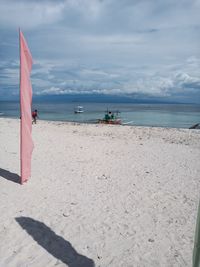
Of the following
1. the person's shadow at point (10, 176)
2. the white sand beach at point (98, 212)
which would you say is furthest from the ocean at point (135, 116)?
the person's shadow at point (10, 176)

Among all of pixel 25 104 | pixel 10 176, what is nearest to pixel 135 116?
pixel 10 176

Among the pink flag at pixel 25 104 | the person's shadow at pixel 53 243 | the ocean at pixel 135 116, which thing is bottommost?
the ocean at pixel 135 116

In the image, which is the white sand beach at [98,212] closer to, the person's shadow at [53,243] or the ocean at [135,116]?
the person's shadow at [53,243]

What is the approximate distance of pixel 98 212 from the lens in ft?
24.5

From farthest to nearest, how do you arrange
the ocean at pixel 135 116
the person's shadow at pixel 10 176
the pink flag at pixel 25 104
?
the ocean at pixel 135 116
the person's shadow at pixel 10 176
the pink flag at pixel 25 104

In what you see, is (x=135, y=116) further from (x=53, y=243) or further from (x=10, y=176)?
(x=53, y=243)

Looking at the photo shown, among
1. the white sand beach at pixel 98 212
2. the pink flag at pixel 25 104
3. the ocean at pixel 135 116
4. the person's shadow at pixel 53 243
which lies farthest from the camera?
the ocean at pixel 135 116

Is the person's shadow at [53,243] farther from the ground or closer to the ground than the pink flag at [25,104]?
closer to the ground

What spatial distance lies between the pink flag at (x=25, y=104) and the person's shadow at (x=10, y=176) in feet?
1.25

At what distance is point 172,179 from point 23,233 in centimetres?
601

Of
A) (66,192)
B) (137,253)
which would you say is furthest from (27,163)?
(137,253)

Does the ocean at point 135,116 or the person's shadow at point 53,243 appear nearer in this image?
the person's shadow at point 53,243

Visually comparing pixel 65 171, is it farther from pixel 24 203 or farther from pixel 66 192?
pixel 24 203

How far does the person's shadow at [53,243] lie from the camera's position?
5.38 meters
